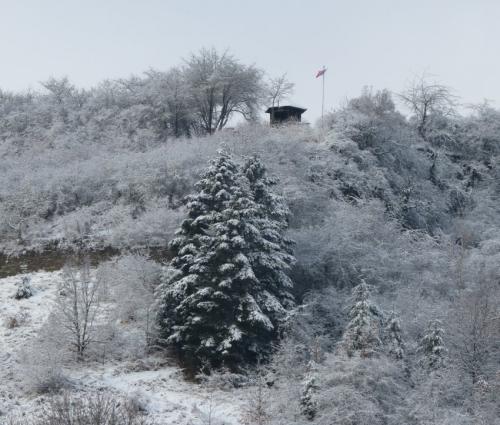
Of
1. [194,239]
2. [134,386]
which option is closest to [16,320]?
[134,386]

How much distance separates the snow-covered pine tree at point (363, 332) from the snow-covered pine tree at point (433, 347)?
1843 mm

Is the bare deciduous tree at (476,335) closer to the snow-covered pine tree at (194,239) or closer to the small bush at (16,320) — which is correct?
the snow-covered pine tree at (194,239)

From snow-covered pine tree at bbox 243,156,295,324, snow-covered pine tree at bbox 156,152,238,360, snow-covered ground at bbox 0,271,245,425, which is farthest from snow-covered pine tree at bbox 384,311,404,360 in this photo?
snow-covered pine tree at bbox 156,152,238,360

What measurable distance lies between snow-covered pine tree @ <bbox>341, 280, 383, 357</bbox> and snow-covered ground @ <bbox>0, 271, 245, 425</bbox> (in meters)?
4.38

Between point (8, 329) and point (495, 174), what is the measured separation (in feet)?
126

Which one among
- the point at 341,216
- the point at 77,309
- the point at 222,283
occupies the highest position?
the point at 341,216

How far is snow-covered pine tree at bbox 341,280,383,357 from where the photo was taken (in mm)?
17609

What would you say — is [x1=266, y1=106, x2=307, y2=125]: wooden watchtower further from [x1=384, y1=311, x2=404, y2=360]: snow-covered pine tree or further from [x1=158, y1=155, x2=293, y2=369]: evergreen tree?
[x1=384, y1=311, x2=404, y2=360]: snow-covered pine tree

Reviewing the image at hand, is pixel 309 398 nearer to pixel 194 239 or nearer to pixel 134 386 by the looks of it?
pixel 134 386

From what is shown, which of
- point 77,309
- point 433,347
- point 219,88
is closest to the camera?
point 433,347

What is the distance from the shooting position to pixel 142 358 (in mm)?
20250

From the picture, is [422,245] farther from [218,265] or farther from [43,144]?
[43,144]

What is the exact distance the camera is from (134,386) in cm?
1845

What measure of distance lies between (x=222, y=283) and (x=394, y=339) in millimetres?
6905
